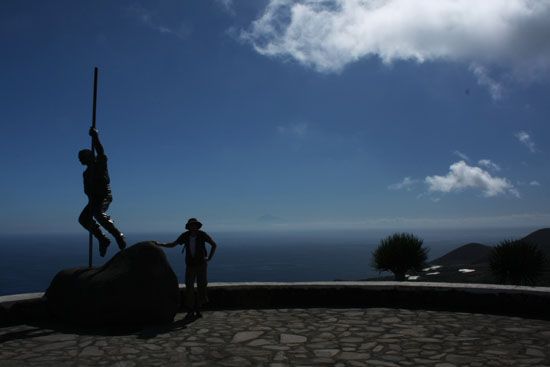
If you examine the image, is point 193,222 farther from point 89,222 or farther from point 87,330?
point 87,330

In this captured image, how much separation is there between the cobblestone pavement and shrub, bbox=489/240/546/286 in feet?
34.7

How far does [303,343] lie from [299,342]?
0.07 metres

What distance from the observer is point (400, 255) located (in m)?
17.6

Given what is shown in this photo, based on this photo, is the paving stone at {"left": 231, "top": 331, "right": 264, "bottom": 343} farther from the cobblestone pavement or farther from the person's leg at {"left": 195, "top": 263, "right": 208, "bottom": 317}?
the person's leg at {"left": 195, "top": 263, "right": 208, "bottom": 317}

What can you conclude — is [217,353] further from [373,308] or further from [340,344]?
[373,308]

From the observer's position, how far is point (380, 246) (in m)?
18.0

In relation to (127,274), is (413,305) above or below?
below

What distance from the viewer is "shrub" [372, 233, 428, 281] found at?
57.7ft

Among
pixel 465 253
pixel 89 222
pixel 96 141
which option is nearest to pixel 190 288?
pixel 89 222

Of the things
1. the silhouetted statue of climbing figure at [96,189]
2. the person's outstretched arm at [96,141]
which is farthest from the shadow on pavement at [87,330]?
the person's outstretched arm at [96,141]

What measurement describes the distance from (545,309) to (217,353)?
5.00 metres

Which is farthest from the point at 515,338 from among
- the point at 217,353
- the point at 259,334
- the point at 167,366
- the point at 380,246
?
the point at 380,246

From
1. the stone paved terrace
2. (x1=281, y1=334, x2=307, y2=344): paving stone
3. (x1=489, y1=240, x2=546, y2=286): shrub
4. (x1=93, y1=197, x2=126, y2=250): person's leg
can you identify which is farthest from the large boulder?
(x1=489, y1=240, x2=546, y2=286): shrub

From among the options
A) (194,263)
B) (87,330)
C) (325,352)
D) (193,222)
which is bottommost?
(325,352)
